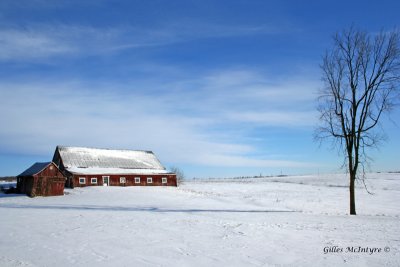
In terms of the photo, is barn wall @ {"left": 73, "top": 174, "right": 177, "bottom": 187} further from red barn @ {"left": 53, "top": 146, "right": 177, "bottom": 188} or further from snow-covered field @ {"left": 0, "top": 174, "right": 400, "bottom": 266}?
snow-covered field @ {"left": 0, "top": 174, "right": 400, "bottom": 266}

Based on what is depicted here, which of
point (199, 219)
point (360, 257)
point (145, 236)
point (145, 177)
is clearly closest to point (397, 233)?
point (360, 257)

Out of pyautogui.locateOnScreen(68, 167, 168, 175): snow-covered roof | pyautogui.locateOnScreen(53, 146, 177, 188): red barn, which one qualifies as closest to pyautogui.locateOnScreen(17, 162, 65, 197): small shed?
pyautogui.locateOnScreen(53, 146, 177, 188): red barn

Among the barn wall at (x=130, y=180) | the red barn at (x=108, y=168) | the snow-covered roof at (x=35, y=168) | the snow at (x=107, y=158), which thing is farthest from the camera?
the snow at (x=107, y=158)

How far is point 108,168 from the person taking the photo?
52.3 m

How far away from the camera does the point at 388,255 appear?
1192 cm

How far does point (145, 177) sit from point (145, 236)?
39.8 metres

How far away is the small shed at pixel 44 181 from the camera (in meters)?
38.3

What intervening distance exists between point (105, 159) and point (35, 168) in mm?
14417

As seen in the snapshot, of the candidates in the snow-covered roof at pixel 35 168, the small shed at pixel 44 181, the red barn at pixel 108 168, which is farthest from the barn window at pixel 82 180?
the small shed at pixel 44 181

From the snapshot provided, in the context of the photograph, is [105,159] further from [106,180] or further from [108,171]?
[106,180]

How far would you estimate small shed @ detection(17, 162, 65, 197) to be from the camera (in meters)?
38.3

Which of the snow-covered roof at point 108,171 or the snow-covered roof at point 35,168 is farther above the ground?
the snow-covered roof at point 35,168

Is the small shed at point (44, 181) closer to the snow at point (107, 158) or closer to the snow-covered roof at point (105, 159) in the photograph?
the snow-covered roof at point (105, 159)

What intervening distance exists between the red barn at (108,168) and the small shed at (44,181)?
7.24m
